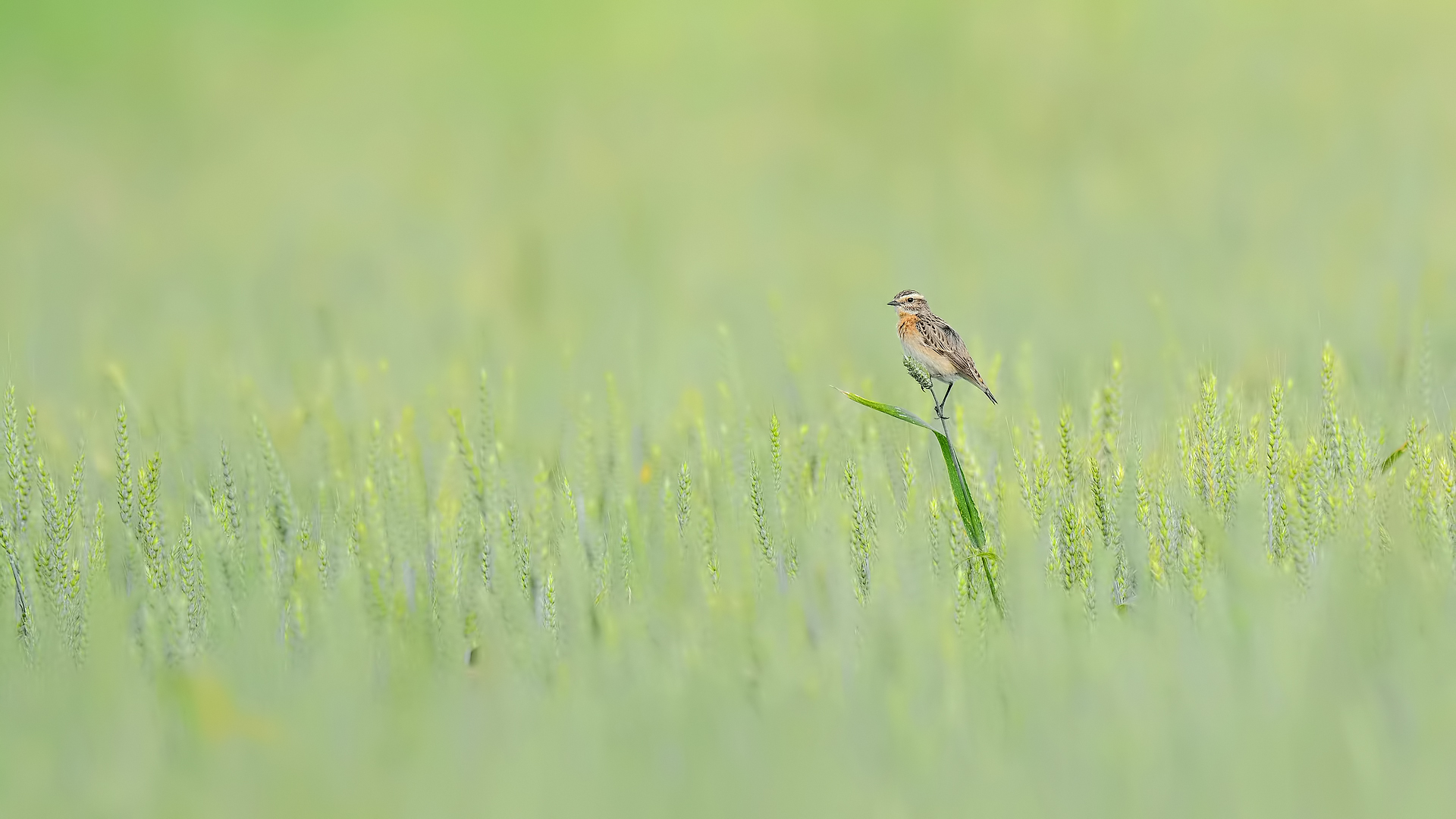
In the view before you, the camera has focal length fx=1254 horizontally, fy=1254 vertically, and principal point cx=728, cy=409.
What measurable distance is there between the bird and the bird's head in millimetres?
165

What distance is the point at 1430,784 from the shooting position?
53.9 inches

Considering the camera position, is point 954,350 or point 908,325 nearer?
point 954,350

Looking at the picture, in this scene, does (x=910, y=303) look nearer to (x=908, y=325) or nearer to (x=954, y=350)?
(x=908, y=325)

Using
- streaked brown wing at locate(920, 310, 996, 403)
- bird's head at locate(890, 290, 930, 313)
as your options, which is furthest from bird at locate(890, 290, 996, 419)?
bird's head at locate(890, 290, 930, 313)

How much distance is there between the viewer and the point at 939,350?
322cm

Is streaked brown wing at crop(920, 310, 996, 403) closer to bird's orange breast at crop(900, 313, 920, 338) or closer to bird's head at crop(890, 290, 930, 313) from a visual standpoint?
bird's orange breast at crop(900, 313, 920, 338)

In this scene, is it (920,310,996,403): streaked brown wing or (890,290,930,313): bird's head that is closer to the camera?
(920,310,996,403): streaked brown wing

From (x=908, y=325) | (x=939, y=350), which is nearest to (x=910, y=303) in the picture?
(x=908, y=325)

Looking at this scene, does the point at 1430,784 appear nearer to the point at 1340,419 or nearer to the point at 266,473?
the point at 1340,419

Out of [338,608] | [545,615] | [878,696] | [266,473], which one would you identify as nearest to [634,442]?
[266,473]

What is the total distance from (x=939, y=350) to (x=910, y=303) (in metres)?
0.58

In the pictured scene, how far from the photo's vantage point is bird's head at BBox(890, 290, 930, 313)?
12.1 ft

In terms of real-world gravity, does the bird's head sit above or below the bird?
above

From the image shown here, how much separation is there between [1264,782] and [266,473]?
2260 mm
